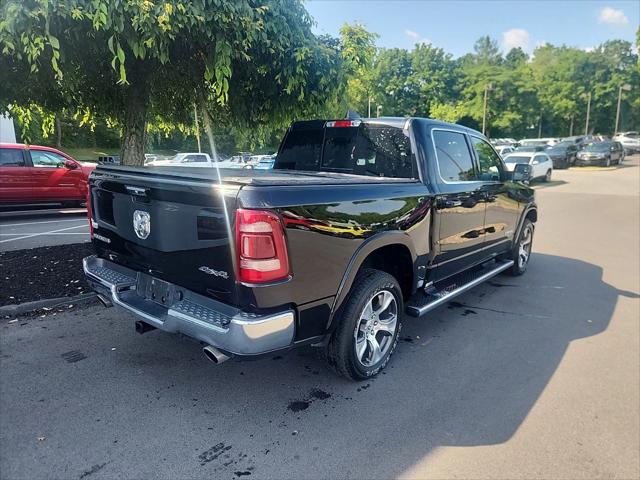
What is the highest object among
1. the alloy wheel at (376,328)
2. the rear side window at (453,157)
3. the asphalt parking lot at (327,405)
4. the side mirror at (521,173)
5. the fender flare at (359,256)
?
the rear side window at (453,157)

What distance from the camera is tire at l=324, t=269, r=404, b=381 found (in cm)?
320

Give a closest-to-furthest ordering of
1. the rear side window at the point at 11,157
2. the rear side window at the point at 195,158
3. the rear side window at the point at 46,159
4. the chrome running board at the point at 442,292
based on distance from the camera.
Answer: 1. the chrome running board at the point at 442,292
2. the rear side window at the point at 11,157
3. the rear side window at the point at 46,159
4. the rear side window at the point at 195,158

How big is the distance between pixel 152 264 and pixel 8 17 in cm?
217

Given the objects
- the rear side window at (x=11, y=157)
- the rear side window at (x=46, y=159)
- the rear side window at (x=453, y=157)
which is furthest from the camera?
the rear side window at (x=46, y=159)

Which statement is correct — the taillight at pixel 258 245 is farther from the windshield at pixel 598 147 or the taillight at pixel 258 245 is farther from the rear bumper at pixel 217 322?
the windshield at pixel 598 147

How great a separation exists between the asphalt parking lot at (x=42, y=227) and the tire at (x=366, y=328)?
658cm

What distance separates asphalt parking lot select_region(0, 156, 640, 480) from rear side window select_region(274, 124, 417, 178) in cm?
167

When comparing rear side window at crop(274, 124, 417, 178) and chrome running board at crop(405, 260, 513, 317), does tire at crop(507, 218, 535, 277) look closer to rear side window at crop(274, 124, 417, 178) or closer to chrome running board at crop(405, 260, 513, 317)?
chrome running board at crop(405, 260, 513, 317)

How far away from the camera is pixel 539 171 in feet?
72.7

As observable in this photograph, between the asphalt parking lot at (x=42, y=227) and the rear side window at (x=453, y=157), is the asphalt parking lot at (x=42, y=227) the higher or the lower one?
the lower one

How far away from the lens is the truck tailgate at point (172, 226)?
2609mm

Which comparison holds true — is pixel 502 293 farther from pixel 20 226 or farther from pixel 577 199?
pixel 577 199

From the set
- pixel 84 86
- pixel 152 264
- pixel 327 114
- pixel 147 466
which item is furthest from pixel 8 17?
pixel 327 114

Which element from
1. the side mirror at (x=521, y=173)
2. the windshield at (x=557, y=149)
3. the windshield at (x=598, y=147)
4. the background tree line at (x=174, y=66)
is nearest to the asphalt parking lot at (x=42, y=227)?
the background tree line at (x=174, y=66)
